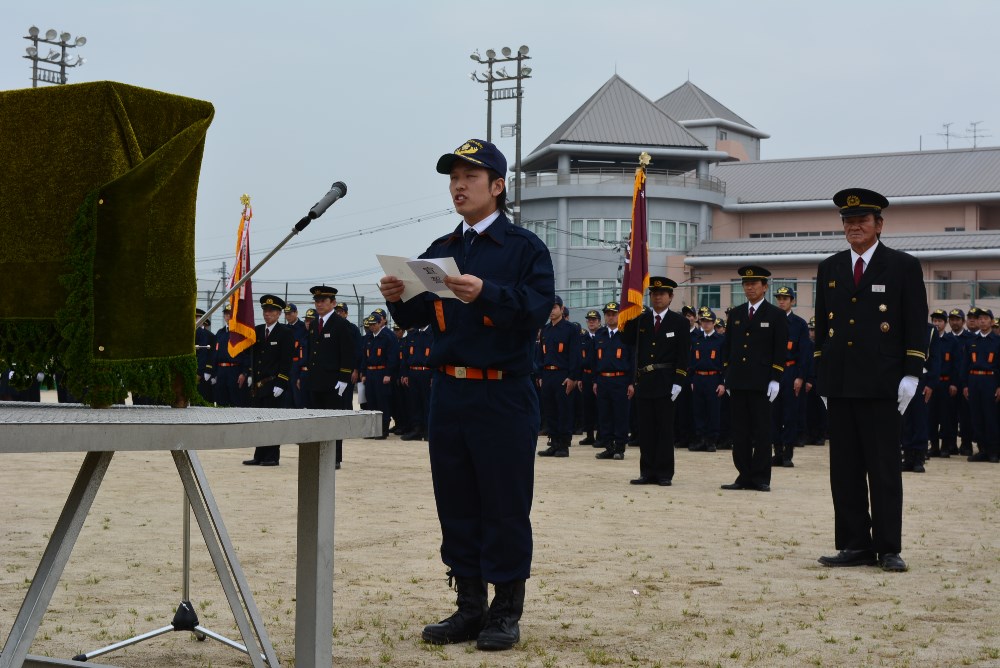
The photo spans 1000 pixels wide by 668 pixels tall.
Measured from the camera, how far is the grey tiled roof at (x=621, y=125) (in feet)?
Result: 191

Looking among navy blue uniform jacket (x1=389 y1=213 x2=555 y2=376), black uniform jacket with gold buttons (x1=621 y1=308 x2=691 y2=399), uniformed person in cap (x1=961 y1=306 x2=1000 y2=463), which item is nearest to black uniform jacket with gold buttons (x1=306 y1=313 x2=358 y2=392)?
black uniform jacket with gold buttons (x1=621 y1=308 x2=691 y2=399)

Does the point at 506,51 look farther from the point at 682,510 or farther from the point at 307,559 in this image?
the point at 307,559

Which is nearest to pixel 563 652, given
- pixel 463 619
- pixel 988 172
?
pixel 463 619

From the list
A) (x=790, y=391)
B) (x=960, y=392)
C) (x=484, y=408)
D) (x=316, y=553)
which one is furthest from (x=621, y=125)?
(x=316, y=553)

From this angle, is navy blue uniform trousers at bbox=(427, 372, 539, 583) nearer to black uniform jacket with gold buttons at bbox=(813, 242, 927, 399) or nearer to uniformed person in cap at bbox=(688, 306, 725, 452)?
black uniform jacket with gold buttons at bbox=(813, 242, 927, 399)

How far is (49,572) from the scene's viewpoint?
325 centimetres

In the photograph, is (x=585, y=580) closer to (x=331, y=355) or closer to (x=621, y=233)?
(x=331, y=355)

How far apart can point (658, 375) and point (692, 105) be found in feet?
199

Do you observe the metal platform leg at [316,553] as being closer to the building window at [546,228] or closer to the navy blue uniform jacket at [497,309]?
the navy blue uniform jacket at [497,309]

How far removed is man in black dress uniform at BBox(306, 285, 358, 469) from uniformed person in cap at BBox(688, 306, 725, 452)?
578 cm

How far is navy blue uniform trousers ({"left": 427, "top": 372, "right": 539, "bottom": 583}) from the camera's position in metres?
5.02

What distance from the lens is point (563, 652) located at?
16.0ft

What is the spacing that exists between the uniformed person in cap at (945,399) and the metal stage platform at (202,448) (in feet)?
47.1

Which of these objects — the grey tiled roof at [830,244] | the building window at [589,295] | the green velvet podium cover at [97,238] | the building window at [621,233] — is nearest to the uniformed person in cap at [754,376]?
the green velvet podium cover at [97,238]
